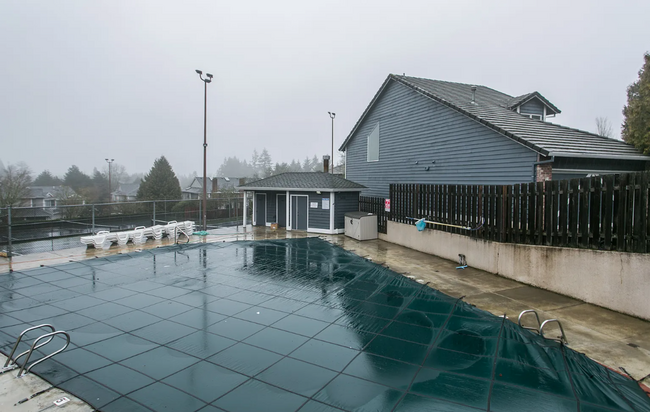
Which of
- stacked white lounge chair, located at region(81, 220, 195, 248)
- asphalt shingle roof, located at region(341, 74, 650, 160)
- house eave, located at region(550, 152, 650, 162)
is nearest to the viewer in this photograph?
house eave, located at region(550, 152, 650, 162)

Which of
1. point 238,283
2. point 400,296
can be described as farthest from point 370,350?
point 238,283

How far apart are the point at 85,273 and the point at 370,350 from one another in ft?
26.7

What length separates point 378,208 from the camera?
1570 cm

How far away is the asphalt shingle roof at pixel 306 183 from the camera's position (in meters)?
16.9

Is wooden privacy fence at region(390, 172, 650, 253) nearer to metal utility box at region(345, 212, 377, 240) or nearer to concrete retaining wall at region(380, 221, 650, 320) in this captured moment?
concrete retaining wall at region(380, 221, 650, 320)

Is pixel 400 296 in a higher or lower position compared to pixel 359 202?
lower

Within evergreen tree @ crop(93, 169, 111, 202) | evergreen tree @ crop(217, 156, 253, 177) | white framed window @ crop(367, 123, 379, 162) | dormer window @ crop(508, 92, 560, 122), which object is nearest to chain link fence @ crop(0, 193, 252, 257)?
white framed window @ crop(367, 123, 379, 162)

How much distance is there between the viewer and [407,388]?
402 cm

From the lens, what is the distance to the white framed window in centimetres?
1861

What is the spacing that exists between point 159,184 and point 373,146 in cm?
2557

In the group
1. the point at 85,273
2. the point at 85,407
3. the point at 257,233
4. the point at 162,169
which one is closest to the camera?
the point at 85,407

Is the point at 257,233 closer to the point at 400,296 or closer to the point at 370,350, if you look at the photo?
the point at 400,296

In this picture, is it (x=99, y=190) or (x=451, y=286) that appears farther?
(x=99, y=190)

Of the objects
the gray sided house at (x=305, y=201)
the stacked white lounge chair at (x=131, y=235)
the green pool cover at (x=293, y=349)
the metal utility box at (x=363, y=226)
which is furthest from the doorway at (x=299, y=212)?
the green pool cover at (x=293, y=349)
